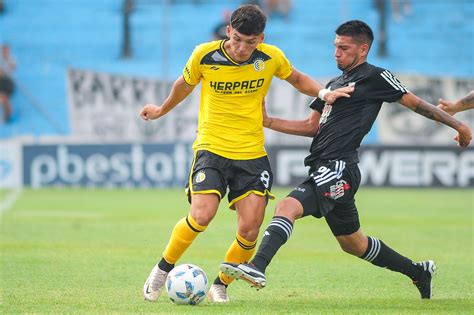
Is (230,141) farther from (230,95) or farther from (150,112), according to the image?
(150,112)

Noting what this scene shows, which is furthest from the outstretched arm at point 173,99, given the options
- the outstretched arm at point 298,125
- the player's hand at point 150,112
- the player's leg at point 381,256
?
the player's leg at point 381,256

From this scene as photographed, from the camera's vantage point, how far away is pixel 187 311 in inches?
282

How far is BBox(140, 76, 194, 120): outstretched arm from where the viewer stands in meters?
8.02

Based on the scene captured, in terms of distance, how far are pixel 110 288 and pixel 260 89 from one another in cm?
222

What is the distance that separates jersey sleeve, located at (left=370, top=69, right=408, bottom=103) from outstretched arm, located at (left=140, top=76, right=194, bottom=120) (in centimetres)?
149

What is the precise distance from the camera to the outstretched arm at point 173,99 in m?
8.02

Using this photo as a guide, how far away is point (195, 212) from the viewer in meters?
7.62

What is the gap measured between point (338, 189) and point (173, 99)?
1583 millimetres

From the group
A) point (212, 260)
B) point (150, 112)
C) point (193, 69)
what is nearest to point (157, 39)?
point (212, 260)

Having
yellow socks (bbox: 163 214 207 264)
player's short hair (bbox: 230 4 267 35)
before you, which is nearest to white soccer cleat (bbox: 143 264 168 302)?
yellow socks (bbox: 163 214 207 264)

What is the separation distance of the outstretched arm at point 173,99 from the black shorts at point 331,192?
4.05 ft

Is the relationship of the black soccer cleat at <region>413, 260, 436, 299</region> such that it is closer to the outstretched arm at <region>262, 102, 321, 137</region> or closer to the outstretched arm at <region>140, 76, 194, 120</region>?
the outstretched arm at <region>262, 102, 321, 137</region>

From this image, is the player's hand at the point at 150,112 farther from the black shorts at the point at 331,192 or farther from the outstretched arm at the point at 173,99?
the black shorts at the point at 331,192

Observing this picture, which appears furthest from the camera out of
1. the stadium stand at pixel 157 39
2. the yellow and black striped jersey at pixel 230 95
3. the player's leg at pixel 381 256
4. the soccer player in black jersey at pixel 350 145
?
the stadium stand at pixel 157 39
